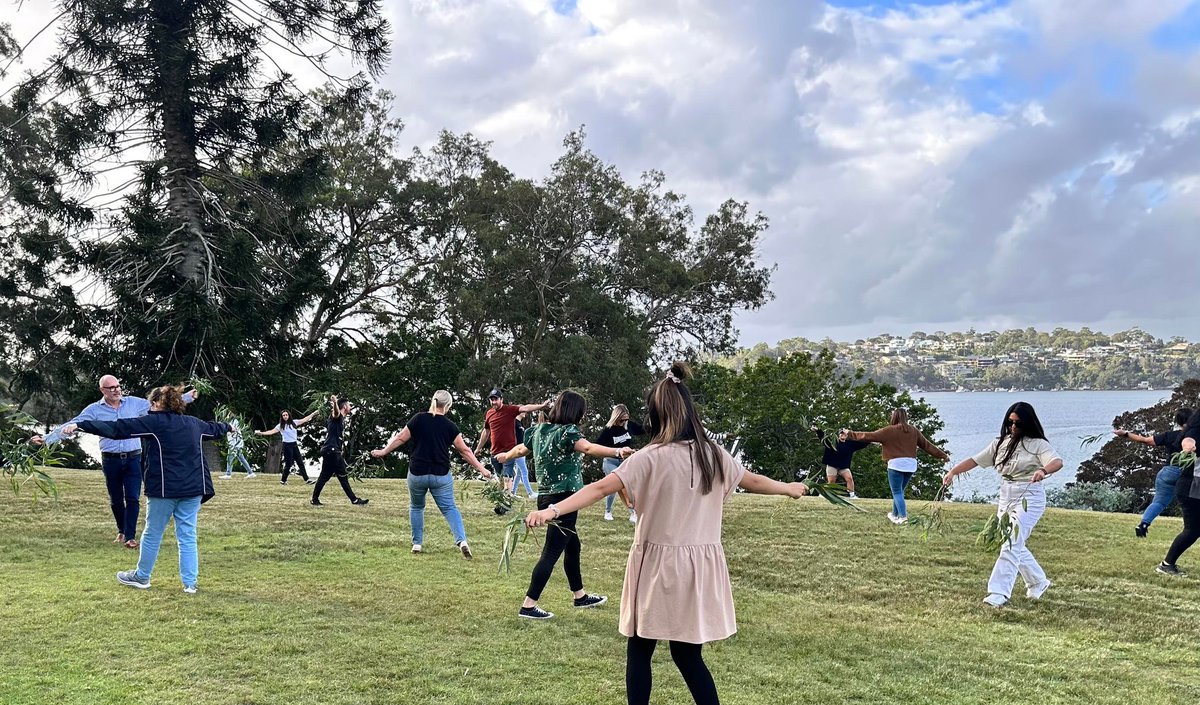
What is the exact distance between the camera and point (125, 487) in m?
9.76

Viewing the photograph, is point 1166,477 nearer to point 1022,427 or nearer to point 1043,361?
point 1022,427

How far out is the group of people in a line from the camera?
4.23 meters

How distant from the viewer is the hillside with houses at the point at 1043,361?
9088cm

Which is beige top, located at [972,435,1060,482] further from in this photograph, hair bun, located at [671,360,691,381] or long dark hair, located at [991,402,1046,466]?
hair bun, located at [671,360,691,381]

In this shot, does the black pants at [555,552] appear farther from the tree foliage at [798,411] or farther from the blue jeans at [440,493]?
the tree foliage at [798,411]

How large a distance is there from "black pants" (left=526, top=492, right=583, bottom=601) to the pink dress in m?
2.43

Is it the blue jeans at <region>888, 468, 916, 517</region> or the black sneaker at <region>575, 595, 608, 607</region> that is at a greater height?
the blue jeans at <region>888, 468, 916, 517</region>

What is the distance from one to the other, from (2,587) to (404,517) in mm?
5525

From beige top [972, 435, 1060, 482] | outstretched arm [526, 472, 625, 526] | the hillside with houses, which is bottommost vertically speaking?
outstretched arm [526, 472, 625, 526]

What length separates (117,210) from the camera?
2338cm

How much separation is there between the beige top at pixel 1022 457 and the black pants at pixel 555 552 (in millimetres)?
3544

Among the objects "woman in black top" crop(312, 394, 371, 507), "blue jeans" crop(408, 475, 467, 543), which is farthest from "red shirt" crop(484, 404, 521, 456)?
"woman in black top" crop(312, 394, 371, 507)

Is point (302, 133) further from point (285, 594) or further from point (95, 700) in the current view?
point (95, 700)

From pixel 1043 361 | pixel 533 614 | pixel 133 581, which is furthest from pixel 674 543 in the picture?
pixel 1043 361
